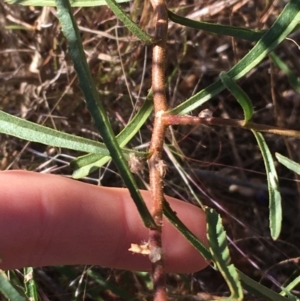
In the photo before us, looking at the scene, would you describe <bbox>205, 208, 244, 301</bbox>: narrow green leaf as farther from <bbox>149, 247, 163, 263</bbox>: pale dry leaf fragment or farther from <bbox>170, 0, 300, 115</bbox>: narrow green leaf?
<bbox>170, 0, 300, 115</bbox>: narrow green leaf

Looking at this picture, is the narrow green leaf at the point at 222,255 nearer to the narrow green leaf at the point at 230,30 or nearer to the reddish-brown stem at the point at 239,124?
the reddish-brown stem at the point at 239,124

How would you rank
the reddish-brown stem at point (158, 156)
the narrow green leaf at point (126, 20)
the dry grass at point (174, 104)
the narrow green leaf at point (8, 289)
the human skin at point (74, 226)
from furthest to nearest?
the dry grass at point (174, 104) < the human skin at point (74, 226) < the narrow green leaf at point (126, 20) < the reddish-brown stem at point (158, 156) < the narrow green leaf at point (8, 289)

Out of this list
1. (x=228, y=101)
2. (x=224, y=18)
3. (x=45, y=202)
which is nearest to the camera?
(x=45, y=202)

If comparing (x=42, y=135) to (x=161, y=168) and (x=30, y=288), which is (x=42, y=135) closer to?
(x=161, y=168)

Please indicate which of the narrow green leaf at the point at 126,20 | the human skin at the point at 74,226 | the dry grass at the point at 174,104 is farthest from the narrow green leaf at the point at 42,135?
the dry grass at the point at 174,104

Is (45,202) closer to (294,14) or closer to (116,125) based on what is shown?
(116,125)

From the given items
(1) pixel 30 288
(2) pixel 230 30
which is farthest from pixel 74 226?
(2) pixel 230 30

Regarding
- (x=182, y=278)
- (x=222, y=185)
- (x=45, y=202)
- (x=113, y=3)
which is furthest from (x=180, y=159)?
(x=113, y=3)
